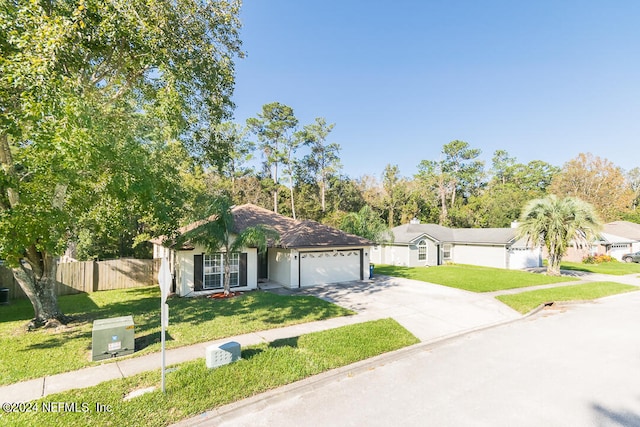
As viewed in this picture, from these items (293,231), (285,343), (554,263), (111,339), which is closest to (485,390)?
(285,343)

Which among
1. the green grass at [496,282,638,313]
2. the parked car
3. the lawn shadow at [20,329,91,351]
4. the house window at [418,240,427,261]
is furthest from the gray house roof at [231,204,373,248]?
the parked car

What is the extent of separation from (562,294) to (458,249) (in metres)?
14.5

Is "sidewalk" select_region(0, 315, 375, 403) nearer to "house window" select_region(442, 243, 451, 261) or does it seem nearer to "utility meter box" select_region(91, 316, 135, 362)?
"utility meter box" select_region(91, 316, 135, 362)

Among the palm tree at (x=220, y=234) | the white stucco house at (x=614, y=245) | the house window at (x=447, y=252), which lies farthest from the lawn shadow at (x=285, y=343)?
the white stucco house at (x=614, y=245)

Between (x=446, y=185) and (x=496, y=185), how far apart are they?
9426 millimetres

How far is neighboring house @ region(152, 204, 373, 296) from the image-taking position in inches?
532

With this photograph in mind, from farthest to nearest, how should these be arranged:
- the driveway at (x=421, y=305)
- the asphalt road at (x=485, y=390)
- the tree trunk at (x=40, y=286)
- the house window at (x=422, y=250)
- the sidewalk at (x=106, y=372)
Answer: the house window at (x=422, y=250), the driveway at (x=421, y=305), the tree trunk at (x=40, y=286), the sidewalk at (x=106, y=372), the asphalt road at (x=485, y=390)

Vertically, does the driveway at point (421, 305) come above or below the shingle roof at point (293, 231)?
below

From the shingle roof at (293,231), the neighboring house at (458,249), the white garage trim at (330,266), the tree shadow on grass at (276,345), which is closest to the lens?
the tree shadow on grass at (276,345)

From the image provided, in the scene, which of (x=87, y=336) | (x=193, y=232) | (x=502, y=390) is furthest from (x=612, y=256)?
(x=87, y=336)

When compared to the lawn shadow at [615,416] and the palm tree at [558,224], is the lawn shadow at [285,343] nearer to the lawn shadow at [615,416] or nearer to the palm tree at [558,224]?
the lawn shadow at [615,416]

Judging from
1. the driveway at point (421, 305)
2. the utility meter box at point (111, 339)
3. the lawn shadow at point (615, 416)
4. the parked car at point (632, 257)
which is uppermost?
the utility meter box at point (111, 339)

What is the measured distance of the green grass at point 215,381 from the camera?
4570mm

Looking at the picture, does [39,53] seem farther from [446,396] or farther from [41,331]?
[446,396]
